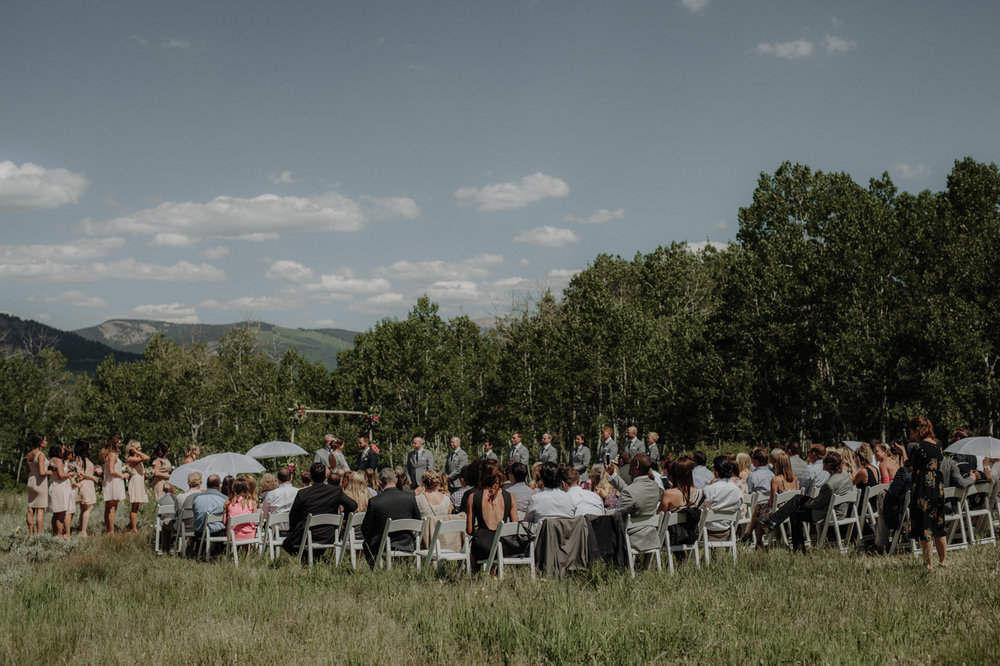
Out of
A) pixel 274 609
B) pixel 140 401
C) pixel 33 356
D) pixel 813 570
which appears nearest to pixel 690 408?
pixel 813 570

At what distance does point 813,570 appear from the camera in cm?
805

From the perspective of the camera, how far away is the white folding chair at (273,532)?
32.5ft

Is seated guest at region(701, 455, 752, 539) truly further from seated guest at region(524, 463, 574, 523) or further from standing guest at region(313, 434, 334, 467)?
standing guest at region(313, 434, 334, 467)

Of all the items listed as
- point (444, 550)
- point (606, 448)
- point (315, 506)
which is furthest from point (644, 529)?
point (606, 448)

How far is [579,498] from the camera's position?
27.2 ft

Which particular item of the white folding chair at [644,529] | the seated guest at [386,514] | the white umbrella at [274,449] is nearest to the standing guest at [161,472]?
the white umbrella at [274,449]

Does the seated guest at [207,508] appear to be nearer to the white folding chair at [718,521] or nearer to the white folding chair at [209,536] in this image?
the white folding chair at [209,536]

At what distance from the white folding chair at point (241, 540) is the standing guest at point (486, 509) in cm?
306

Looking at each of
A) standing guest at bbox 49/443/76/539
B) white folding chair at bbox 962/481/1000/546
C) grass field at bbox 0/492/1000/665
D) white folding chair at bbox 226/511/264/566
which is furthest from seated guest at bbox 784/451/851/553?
standing guest at bbox 49/443/76/539

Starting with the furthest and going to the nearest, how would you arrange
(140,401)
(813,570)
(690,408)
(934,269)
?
(140,401), (690,408), (934,269), (813,570)

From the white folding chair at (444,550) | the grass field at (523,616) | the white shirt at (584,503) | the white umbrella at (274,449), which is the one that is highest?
the white umbrella at (274,449)

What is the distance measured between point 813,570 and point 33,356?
238 feet

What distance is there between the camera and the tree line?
2638cm

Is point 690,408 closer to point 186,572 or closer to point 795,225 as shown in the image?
point 795,225
